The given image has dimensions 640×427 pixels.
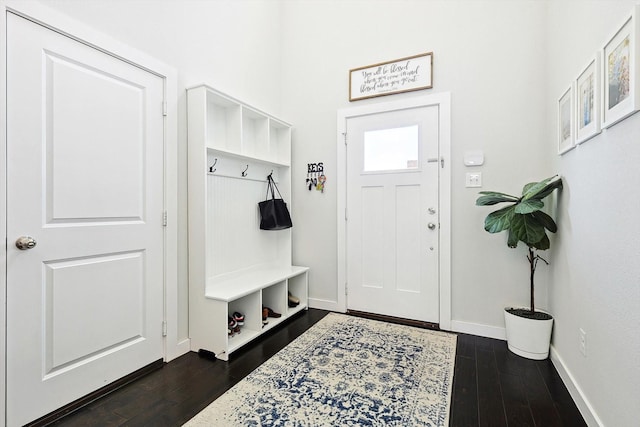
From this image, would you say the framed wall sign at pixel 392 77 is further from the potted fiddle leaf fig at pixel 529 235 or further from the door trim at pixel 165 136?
the door trim at pixel 165 136

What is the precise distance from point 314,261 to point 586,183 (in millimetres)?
2390

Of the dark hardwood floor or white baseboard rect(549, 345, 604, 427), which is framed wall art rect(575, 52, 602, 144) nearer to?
white baseboard rect(549, 345, 604, 427)

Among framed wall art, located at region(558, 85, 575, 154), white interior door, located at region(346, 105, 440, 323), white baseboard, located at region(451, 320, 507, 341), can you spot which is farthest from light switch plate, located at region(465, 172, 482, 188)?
white baseboard, located at region(451, 320, 507, 341)

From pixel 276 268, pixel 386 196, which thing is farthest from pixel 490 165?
pixel 276 268

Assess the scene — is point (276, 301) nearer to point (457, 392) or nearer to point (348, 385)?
point (348, 385)

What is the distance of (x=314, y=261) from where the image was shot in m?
3.40

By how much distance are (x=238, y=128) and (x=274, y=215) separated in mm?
896

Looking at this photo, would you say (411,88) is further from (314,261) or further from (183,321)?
(183,321)

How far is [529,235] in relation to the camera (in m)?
2.14

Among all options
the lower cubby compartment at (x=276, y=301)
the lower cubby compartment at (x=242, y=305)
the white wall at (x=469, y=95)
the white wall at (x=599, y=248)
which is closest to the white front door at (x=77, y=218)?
the lower cubby compartment at (x=242, y=305)

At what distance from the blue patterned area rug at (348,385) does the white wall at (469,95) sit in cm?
72

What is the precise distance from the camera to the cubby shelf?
2.30 meters

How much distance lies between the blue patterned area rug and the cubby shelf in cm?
47

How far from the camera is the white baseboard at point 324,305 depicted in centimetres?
327
